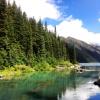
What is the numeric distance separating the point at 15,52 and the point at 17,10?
2395 centimetres

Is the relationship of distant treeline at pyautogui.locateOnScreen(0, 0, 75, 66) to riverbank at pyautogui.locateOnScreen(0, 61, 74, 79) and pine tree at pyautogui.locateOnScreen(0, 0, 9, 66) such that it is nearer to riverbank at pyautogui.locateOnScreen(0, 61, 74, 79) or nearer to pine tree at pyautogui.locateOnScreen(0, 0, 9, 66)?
pine tree at pyautogui.locateOnScreen(0, 0, 9, 66)

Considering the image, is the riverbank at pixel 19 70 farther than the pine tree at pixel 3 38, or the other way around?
the pine tree at pixel 3 38

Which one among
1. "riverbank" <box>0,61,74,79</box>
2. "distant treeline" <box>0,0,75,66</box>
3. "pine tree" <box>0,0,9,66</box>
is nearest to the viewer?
"riverbank" <box>0,61,74,79</box>

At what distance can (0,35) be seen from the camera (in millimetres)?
90938

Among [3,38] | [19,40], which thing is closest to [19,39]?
[19,40]

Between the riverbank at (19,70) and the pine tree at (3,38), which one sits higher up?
the pine tree at (3,38)

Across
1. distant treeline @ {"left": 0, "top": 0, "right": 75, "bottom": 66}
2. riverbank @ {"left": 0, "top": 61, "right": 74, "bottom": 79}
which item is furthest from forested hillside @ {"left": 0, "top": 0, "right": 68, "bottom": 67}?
riverbank @ {"left": 0, "top": 61, "right": 74, "bottom": 79}

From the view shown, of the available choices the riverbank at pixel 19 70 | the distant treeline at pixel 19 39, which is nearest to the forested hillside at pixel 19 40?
the distant treeline at pixel 19 39

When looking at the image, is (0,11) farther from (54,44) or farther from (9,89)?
(54,44)

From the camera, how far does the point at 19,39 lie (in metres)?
106

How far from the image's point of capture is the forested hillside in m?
90.1

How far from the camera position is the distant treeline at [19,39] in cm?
9006

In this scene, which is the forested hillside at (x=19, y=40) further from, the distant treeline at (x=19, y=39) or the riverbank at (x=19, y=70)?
the riverbank at (x=19, y=70)

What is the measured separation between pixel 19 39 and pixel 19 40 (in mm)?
404
